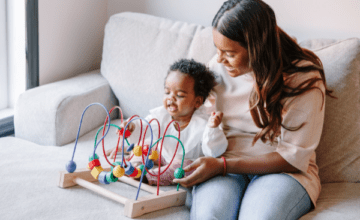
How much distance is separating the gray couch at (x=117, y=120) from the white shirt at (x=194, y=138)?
8.3 inches

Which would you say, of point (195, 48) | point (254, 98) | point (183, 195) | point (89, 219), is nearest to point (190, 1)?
point (195, 48)

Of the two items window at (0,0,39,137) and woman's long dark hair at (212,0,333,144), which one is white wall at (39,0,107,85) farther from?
woman's long dark hair at (212,0,333,144)

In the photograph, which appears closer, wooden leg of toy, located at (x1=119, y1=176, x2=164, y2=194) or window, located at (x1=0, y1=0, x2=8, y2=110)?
wooden leg of toy, located at (x1=119, y1=176, x2=164, y2=194)

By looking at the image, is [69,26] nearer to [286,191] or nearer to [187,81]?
[187,81]

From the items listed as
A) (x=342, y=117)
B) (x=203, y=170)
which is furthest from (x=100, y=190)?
(x=342, y=117)

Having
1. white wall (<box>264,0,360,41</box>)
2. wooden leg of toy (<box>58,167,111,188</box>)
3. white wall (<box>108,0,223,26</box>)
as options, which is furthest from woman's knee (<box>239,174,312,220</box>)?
white wall (<box>108,0,223,26</box>)

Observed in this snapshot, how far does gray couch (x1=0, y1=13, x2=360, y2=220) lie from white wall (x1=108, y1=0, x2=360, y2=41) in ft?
0.72

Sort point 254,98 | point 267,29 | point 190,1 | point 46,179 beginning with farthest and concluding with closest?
point 190,1 < point 46,179 < point 254,98 < point 267,29

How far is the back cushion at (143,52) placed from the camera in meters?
1.75

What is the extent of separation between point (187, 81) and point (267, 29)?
0.39 metres

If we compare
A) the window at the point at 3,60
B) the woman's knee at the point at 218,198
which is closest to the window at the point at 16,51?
the window at the point at 3,60

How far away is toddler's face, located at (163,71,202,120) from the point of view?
1.44 metres

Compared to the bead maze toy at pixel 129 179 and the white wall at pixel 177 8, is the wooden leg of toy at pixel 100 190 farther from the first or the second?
the white wall at pixel 177 8

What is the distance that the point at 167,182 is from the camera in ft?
4.59
